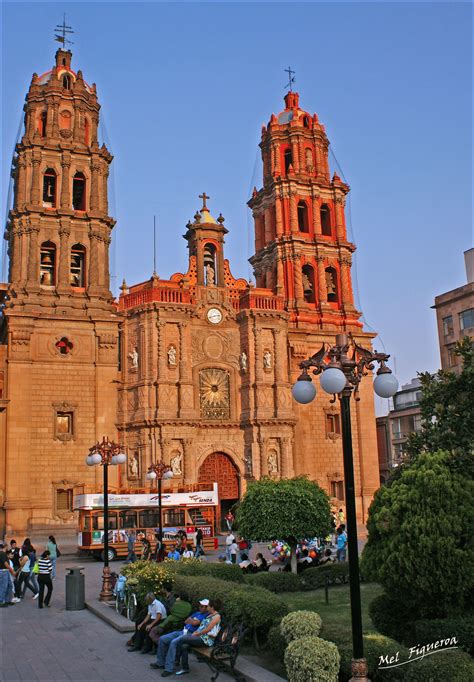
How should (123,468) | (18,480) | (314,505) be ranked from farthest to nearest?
1. (123,468)
2. (18,480)
3. (314,505)

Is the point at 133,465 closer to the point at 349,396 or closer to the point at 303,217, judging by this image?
the point at 303,217

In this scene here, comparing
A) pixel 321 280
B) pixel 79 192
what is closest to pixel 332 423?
pixel 321 280

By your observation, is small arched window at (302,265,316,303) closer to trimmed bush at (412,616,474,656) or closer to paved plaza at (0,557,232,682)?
paved plaza at (0,557,232,682)

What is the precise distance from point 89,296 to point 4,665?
30.3 metres

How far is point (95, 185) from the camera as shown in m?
44.5

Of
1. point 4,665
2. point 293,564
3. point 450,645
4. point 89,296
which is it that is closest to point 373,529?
point 450,645

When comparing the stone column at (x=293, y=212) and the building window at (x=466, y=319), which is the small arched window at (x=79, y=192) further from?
the building window at (x=466, y=319)

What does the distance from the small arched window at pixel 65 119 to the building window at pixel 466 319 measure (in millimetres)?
26950

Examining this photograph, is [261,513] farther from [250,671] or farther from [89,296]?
[89,296]

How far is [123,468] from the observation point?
138 feet

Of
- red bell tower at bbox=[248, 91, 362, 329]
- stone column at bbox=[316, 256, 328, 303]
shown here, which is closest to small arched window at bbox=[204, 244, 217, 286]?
red bell tower at bbox=[248, 91, 362, 329]

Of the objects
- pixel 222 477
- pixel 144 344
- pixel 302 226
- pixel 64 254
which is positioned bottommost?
pixel 222 477

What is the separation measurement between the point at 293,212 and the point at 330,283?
5.60m

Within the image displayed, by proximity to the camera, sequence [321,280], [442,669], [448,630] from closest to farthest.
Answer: [442,669] < [448,630] < [321,280]
